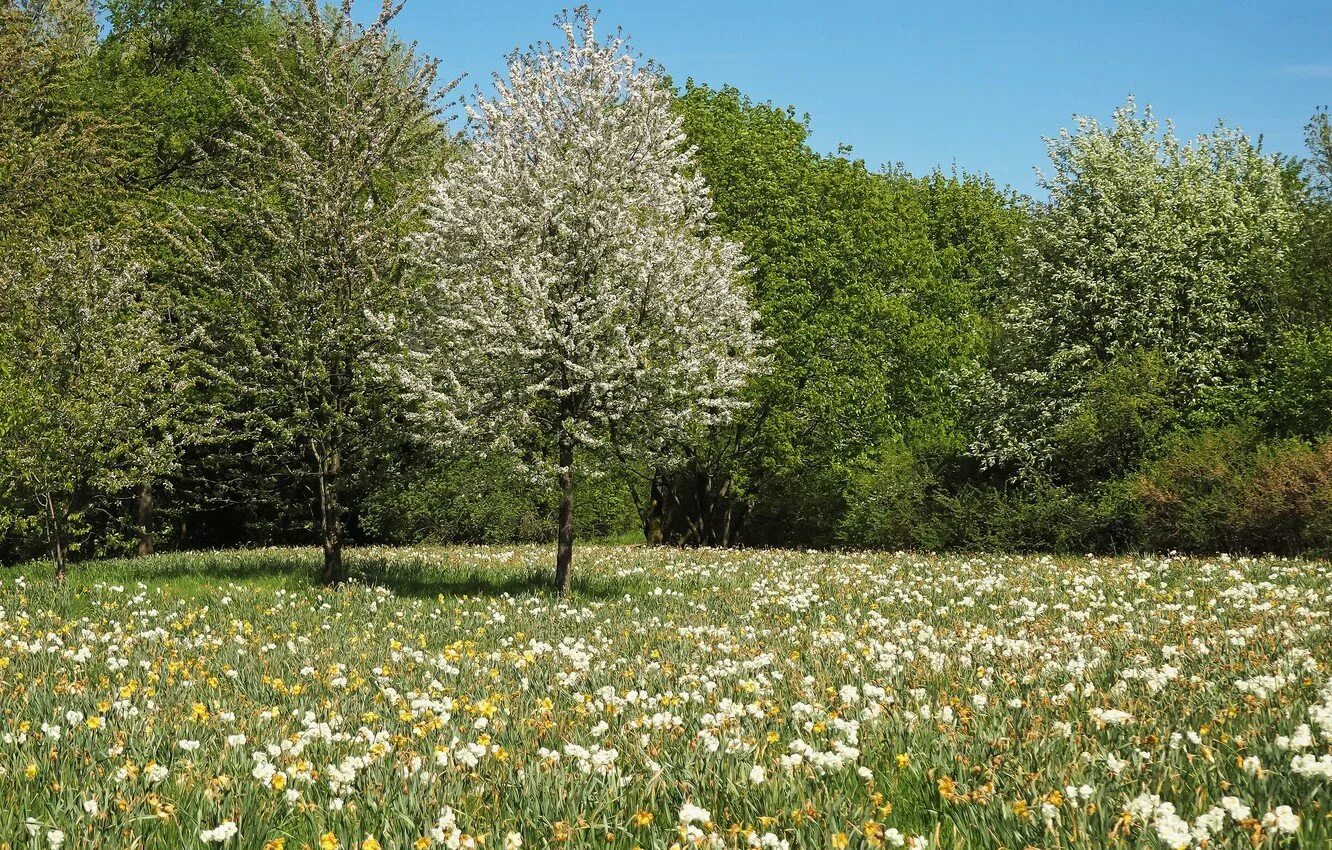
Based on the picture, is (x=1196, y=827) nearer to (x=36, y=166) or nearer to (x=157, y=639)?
(x=157, y=639)

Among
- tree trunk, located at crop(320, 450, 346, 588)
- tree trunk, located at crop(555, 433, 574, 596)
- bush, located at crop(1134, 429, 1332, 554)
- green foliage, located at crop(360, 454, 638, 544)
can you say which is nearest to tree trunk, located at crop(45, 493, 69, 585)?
tree trunk, located at crop(320, 450, 346, 588)

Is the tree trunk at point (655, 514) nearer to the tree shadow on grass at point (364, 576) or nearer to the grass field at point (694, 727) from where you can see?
the tree shadow on grass at point (364, 576)

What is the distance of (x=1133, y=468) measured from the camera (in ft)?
78.3

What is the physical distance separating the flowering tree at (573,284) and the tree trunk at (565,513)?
0.03 meters

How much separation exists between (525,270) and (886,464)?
15349 mm

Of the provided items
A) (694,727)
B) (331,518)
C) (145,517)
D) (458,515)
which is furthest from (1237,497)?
(145,517)

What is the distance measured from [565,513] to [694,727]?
339 inches

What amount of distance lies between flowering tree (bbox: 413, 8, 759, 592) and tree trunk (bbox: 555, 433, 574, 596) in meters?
0.03

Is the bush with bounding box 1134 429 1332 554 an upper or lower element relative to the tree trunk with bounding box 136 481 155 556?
upper

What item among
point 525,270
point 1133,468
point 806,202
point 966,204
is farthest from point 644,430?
point 966,204

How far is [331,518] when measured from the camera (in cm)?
1695

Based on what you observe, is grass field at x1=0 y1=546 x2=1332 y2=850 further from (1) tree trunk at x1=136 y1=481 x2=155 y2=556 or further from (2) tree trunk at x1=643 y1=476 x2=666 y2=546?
(2) tree trunk at x1=643 y1=476 x2=666 y2=546

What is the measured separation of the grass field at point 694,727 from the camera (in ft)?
14.6

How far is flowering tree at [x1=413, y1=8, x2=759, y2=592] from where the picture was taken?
13.9m
